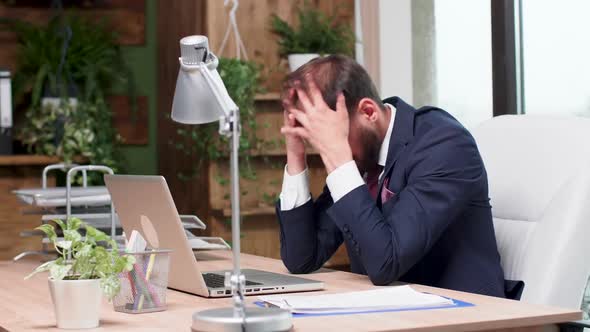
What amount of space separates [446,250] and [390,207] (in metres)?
0.15

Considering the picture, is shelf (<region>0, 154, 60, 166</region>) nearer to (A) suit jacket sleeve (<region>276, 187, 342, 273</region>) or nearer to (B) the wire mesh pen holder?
(A) suit jacket sleeve (<region>276, 187, 342, 273</region>)

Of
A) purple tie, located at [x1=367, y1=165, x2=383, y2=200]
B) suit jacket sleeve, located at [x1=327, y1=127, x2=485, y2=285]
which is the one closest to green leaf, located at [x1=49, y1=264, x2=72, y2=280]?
suit jacket sleeve, located at [x1=327, y1=127, x2=485, y2=285]

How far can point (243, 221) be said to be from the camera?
4062 millimetres

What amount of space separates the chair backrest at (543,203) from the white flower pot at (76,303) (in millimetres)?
925

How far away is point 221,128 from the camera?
53.7 inches

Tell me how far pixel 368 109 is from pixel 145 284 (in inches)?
27.6

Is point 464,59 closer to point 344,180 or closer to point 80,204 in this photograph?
point 80,204

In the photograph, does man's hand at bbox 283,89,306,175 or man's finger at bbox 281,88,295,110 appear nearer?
man's finger at bbox 281,88,295,110

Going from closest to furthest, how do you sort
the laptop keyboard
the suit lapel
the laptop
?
the laptop, the laptop keyboard, the suit lapel

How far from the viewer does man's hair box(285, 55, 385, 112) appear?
1992 mm

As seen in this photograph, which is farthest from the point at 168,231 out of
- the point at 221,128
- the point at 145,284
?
the point at 221,128

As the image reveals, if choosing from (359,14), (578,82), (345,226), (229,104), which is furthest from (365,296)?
(359,14)

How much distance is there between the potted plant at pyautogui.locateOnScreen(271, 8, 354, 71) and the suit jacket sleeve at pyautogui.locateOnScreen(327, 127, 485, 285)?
6.79 feet

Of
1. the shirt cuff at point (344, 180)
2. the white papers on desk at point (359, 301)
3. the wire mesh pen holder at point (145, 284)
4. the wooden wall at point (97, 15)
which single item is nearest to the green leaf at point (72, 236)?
the wire mesh pen holder at point (145, 284)
